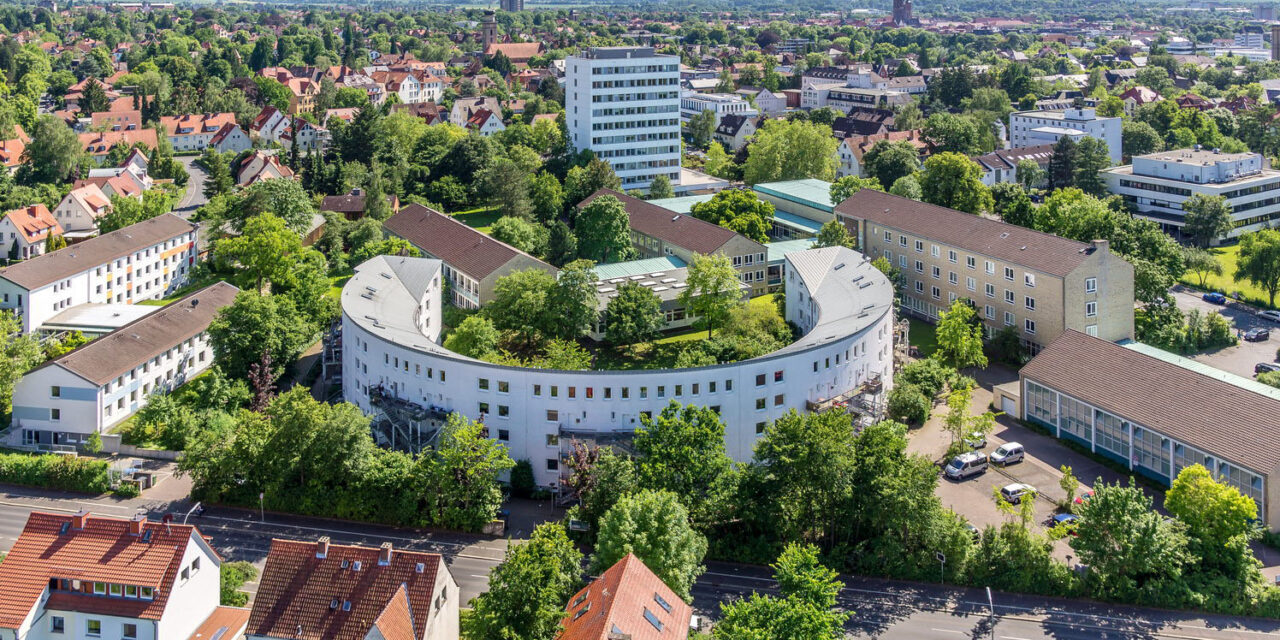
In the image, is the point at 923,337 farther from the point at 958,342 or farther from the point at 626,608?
the point at 626,608

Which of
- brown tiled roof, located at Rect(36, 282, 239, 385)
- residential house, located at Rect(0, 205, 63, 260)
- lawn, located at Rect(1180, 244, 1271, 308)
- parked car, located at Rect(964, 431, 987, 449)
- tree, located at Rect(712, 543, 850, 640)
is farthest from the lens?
residential house, located at Rect(0, 205, 63, 260)

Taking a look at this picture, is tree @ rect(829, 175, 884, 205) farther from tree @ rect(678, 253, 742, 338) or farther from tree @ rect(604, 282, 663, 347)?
tree @ rect(604, 282, 663, 347)

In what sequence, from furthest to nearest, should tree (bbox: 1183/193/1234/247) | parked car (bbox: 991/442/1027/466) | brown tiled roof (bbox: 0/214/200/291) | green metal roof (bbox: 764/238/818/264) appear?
tree (bbox: 1183/193/1234/247), green metal roof (bbox: 764/238/818/264), brown tiled roof (bbox: 0/214/200/291), parked car (bbox: 991/442/1027/466)

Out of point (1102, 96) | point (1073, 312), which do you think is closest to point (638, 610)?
point (1073, 312)

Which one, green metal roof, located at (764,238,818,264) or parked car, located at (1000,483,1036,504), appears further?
green metal roof, located at (764,238,818,264)

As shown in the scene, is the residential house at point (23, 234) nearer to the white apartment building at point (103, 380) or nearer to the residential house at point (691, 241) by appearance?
the white apartment building at point (103, 380)

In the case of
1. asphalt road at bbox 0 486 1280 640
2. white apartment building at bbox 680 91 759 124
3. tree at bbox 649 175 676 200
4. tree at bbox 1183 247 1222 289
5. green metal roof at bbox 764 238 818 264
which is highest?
white apartment building at bbox 680 91 759 124

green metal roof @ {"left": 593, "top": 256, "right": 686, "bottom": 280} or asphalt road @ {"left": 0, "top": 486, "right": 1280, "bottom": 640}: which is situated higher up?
green metal roof @ {"left": 593, "top": 256, "right": 686, "bottom": 280}

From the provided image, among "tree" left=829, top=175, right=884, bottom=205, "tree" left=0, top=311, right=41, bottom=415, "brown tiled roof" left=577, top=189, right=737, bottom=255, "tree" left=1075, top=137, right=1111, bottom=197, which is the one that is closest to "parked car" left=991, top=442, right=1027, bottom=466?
"brown tiled roof" left=577, top=189, right=737, bottom=255
